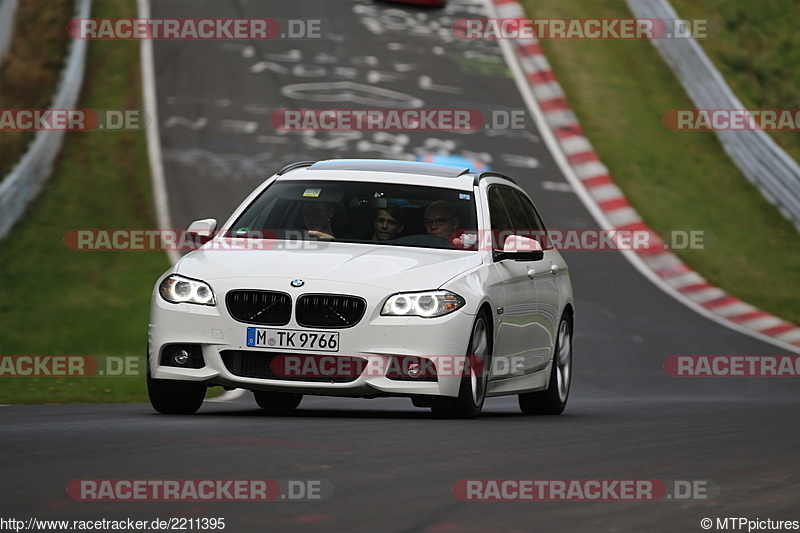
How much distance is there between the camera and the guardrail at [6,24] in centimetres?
2517

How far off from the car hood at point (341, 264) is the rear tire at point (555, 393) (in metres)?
1.87

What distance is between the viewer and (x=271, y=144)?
22609 mm

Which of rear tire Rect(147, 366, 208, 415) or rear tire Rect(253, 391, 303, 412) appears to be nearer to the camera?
rear tire Rect(147, 366, 208, 415)

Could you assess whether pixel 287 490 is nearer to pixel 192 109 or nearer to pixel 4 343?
pixel 4 343

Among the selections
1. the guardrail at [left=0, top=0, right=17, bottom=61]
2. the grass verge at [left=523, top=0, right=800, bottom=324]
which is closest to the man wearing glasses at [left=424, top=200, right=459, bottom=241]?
the grass verge at [left=523, top=0, right=800, bottom=324]

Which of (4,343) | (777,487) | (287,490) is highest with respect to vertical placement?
(287,490)

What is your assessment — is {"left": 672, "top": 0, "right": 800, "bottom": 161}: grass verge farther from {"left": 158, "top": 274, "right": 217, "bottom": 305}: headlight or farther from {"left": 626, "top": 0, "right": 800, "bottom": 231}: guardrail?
{"left": 158, "top": 274, "right": 217, "bottom": 305}: headlight

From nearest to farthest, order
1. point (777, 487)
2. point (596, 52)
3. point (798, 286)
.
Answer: point (777, 487) < point (798, 286) < point (596, 52)

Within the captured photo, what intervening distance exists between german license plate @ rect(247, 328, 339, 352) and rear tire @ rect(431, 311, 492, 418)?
0.85 meters

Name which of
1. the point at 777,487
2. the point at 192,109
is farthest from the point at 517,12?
the point at 777,487

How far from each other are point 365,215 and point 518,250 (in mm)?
1037

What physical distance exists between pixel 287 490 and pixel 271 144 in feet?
56.1

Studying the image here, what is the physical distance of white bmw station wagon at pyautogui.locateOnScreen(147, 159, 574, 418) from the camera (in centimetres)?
866

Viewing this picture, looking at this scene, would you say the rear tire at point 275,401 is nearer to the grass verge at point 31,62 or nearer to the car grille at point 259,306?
the car grille at point 259,306
